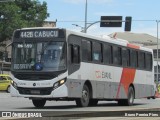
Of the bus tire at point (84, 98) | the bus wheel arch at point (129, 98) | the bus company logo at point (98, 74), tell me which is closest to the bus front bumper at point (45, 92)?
the bus tire at point (84, 98)

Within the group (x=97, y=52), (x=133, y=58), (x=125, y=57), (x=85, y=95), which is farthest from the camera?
(x=133, y=58)

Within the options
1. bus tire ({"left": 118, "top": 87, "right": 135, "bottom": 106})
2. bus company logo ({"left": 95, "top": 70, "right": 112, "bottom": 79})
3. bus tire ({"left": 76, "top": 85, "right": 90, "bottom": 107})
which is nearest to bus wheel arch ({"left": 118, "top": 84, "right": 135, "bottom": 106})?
bus tire ({"left": 118, "top": 87, "right": 135, "bottom": 106})

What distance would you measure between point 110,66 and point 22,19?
39647 mm

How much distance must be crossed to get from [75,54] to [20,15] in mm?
41961

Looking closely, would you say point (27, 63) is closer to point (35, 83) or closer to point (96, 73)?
point (35, 83)

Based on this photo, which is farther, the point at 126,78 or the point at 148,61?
the point at 148,61

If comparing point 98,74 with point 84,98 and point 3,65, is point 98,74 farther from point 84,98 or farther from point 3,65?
point 3,65

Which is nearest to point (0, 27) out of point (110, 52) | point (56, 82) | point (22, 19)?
point (22, 19)

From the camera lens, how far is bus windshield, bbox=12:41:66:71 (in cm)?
2138

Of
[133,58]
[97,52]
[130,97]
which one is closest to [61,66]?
[97,52]

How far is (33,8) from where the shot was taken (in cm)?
6688

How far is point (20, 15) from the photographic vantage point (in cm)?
6344

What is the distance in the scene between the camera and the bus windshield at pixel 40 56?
21.4 meters

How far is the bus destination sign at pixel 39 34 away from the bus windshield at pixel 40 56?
1.13ft
